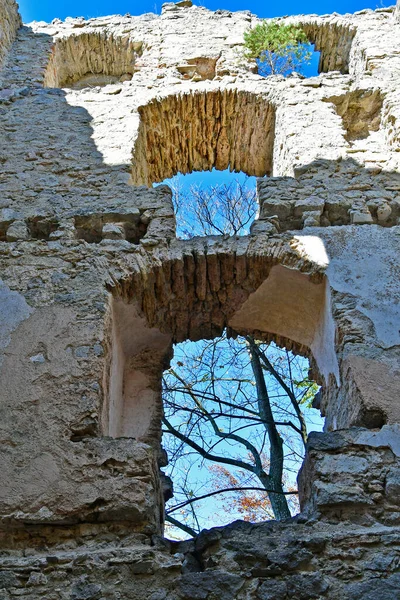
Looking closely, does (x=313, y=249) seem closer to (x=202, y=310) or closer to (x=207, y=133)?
(x=202, y=310)

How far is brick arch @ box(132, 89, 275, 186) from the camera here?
6816mm

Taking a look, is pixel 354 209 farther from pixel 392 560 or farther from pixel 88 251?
pixel 392 560

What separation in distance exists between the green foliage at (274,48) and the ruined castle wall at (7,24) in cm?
301

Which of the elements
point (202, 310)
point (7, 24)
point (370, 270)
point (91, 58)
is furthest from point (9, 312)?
point (7, 24)

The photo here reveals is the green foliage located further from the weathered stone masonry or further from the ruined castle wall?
the ruined castle wall

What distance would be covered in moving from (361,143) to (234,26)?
3047mm

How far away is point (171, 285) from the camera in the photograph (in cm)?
460

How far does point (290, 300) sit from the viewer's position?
4.73 m

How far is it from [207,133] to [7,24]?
3.25m

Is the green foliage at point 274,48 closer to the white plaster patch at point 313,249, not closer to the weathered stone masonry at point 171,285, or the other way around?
the weathered stone masonry at point 171,285

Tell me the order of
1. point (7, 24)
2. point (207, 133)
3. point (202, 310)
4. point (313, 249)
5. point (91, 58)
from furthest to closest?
1. point (91, 58)
2. point (7, 24)
3. point (207, 133)
4. point (202, 310)
5. point (313, 249)

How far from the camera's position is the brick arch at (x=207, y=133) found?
268 inches

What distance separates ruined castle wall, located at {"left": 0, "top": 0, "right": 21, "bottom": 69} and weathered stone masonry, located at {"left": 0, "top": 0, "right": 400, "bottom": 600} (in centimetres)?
5

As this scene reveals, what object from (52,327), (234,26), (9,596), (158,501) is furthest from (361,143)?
(9,596)
